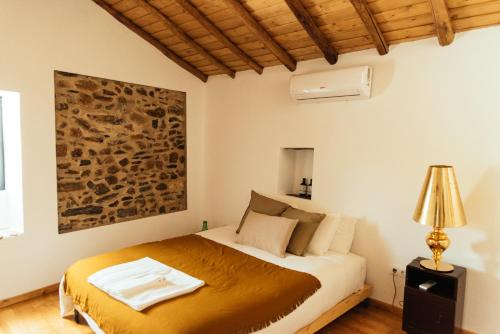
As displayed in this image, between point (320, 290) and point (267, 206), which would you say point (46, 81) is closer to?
point (267, 206)

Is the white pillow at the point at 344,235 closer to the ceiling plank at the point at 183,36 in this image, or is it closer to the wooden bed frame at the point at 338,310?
the wooden bed frame at the point at 338,310

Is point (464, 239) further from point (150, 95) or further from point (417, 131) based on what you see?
point (150, 95)

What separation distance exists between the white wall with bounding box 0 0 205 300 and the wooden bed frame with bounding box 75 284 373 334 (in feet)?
2.79

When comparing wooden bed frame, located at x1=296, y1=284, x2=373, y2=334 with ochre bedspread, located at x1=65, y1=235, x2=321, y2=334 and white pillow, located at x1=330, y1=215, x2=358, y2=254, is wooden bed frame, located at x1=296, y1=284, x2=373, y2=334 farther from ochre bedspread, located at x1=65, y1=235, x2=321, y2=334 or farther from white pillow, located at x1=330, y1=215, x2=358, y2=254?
white pillow, located at x1=330, y1=215, x2=358, y2=254

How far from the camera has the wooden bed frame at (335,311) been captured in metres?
2.44

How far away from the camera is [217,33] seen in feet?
10.8

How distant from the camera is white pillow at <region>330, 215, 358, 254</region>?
3141 mm

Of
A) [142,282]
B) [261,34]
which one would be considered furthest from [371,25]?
[142,282]

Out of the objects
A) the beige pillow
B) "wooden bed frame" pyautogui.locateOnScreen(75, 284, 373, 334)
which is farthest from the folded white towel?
the beige pillow

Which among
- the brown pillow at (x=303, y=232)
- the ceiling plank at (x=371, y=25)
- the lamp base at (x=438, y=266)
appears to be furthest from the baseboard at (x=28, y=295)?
the ceiling plank at (x=371, y=25)

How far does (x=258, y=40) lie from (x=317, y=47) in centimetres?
57

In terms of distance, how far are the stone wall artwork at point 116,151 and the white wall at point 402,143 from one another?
1.01 m

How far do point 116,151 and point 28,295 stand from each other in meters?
1.59

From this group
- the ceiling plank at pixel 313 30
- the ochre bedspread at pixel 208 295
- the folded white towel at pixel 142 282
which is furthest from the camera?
the ceiling plank at pixel 313 30
